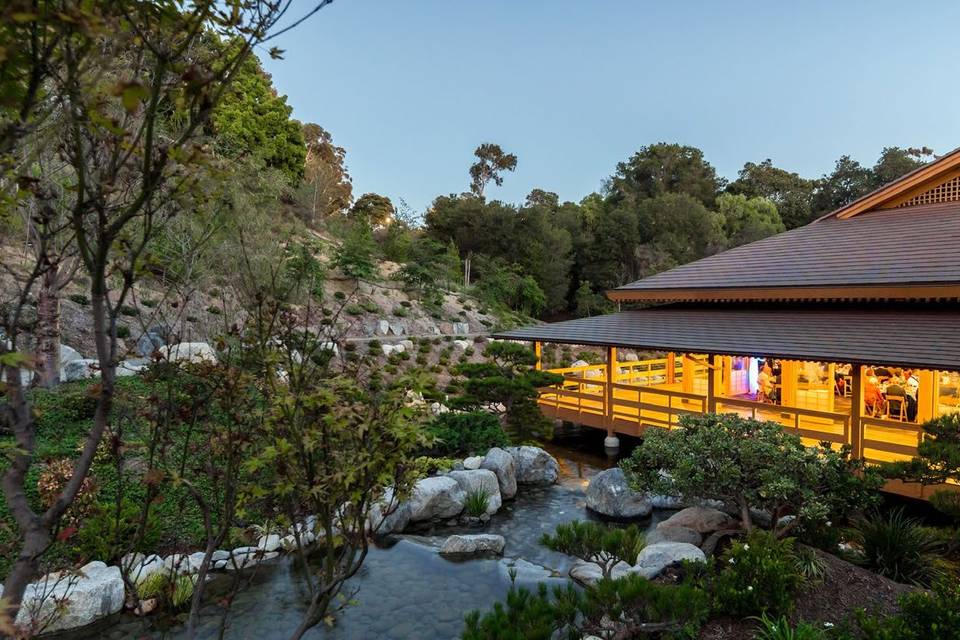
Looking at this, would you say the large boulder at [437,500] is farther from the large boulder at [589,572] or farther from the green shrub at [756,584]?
the green shrub at [756,584]

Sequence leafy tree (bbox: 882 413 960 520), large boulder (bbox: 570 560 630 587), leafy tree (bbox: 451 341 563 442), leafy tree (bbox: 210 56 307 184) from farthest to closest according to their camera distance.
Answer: leafy tree (bbox: 210 56 307 184) < leafy tree (bbox: 451 341 563 442) < large boulder (bbox: 570 560 630 587) < leafy tree (bbox: 882 413 960 520)

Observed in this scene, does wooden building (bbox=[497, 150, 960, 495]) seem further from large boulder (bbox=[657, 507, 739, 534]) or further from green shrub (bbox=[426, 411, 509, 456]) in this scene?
large boulder (bbox=[657, 507, 739, 534])

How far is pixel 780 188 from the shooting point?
46.5 m

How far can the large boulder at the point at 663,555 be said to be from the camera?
5484 mm

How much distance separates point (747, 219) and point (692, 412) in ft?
112

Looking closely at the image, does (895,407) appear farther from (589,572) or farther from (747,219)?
(747,219)

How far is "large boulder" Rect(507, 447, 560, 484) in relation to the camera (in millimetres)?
9398

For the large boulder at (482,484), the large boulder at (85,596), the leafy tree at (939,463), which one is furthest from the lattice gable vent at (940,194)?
the large boulder at (85,596)

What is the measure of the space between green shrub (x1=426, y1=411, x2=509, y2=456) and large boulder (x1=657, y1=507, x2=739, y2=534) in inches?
143

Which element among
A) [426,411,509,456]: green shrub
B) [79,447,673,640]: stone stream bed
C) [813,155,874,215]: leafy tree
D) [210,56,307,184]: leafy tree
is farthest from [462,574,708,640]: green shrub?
[813,155,874,215]: leafy tree

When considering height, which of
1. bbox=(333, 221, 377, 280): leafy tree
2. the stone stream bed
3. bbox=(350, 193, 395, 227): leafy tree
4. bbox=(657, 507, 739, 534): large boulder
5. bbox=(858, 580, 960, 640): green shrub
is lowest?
the stone stream bed

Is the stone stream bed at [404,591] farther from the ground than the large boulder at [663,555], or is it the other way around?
the large boulder at [663,555]

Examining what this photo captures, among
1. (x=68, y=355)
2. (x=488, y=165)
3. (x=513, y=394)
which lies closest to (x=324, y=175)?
(x=488, y=165)

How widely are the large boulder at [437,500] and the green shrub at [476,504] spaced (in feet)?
0.27
